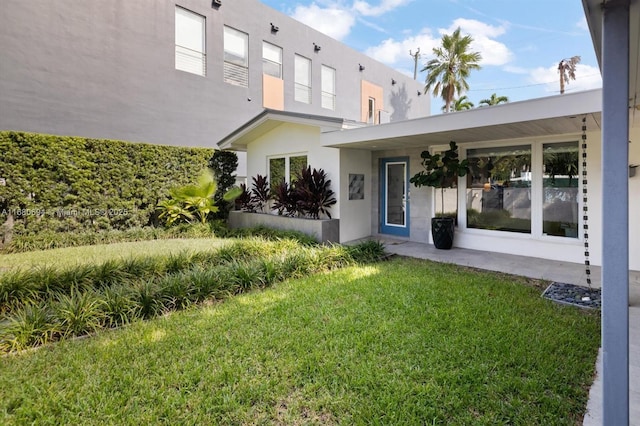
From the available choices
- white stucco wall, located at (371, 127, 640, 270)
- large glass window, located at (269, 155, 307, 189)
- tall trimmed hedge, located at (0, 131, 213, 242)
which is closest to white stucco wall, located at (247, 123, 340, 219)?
large glass window, located at (269, 155, 307, 189)

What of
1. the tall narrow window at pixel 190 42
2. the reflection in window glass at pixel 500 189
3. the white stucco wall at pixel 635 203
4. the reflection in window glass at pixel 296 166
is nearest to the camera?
the white stucco wall at pixel 635 203

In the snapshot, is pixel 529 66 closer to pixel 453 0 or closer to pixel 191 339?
pixel 453 0

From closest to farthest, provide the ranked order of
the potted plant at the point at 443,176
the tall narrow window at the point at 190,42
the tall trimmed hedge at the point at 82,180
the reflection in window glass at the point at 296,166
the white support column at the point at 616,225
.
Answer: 1. the white support column at the point at 616,225
2. the potted plant at the point at 443,176
3. the tall trimmed hedge at the point at 82,180
4. the reflection in window glass at the point at 296,166
5. the tall narrow window at the point at 190,42

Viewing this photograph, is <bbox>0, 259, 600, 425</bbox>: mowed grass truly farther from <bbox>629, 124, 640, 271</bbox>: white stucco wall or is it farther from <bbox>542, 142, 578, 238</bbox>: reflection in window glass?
<bbox>542, 142, 578, 238</bbox>: reflection in window glass

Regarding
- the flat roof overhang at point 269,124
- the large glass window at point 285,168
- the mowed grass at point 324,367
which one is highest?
the flat roof overhang at point 269,124

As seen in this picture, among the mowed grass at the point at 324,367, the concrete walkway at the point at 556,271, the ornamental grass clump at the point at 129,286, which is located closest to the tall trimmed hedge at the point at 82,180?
the ornamental grass clump at the point at 129,286

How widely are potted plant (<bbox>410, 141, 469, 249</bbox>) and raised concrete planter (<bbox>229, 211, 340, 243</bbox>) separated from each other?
2.57 meters

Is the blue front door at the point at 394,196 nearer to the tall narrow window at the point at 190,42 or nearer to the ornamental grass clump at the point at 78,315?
the ornamental grass clump at the point at 78,315

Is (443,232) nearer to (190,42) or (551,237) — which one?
(551,237)

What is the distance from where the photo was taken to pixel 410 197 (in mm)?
10117

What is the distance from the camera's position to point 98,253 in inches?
335

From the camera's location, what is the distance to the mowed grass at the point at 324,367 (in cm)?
279

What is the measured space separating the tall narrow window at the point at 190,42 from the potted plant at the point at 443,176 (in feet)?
32.6

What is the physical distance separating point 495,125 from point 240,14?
13019mm
